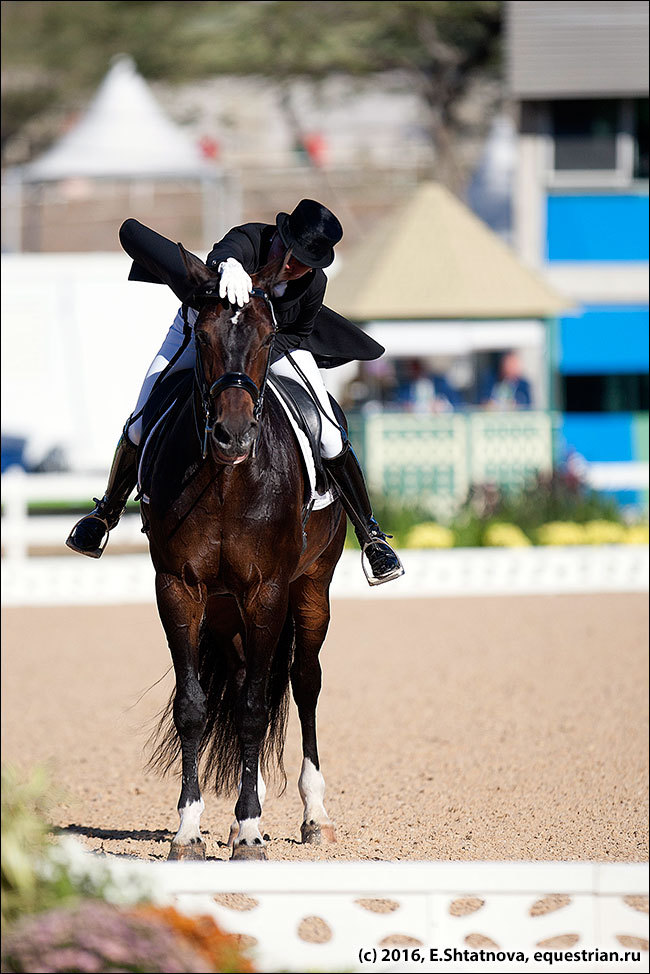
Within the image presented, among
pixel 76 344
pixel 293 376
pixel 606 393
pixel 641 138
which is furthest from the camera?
pixel 606 393

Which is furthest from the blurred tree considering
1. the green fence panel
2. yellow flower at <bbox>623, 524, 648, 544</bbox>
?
yellow flower at <bbox>623, 524, 648, 544</bbox>

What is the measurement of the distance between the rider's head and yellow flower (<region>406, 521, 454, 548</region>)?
1009cm

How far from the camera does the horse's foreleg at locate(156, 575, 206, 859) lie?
5.01 metres

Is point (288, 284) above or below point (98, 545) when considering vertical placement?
above

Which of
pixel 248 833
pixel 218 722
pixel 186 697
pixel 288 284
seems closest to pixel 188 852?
pixel 248 833

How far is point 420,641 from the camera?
39.7 feet

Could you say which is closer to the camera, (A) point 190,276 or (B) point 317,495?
(A) point 190,276

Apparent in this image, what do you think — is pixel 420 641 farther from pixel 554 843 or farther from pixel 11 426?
pixel 11 426

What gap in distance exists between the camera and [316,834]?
5.86 metres

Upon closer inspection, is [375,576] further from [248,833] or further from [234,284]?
[234,284]

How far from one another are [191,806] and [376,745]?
3569 millimetres

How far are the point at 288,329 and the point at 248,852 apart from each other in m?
1.89

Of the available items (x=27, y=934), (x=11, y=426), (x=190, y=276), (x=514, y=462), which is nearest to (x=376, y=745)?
(x=190, y=276)

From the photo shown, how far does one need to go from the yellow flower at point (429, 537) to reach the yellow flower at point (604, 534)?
1.41 metres
